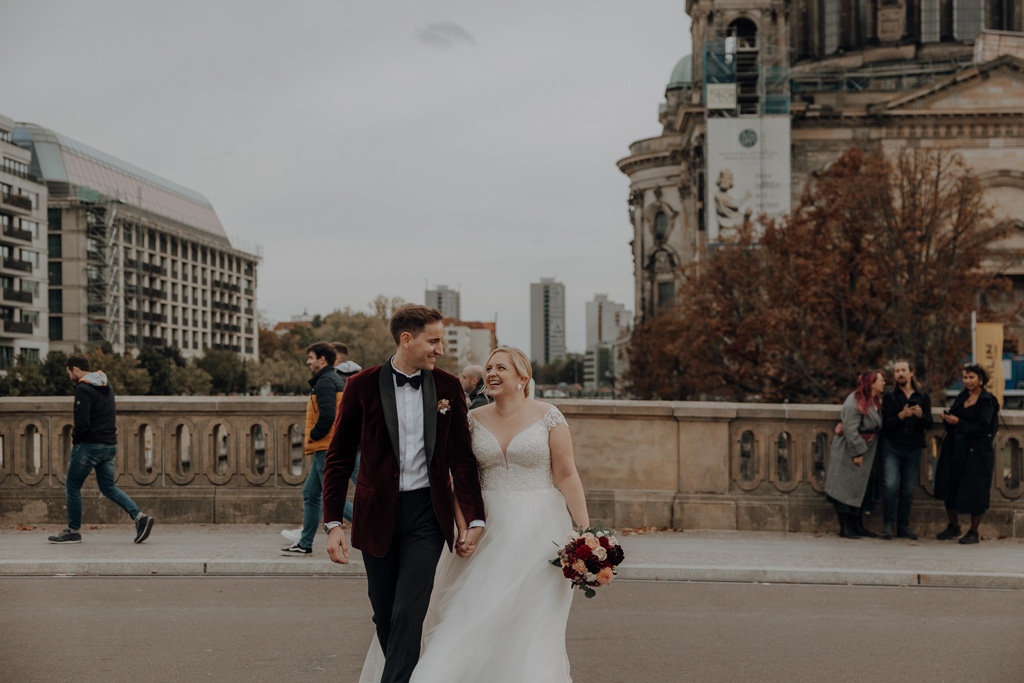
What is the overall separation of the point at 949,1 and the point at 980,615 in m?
77.7

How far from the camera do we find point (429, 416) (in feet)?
18.0

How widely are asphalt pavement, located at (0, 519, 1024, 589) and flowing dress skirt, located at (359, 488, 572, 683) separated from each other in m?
4.43

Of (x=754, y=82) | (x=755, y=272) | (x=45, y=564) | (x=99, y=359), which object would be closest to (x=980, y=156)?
(x=754, y=82)

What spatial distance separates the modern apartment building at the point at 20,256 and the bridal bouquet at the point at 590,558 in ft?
292

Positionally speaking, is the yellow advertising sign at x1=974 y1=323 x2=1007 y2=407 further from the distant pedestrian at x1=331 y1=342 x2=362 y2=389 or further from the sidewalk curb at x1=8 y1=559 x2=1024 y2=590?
the distant pedestrian at x1=331 y1=342 x2=362 y2=389

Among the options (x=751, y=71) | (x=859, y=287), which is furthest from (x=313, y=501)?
(x=751, y=71)

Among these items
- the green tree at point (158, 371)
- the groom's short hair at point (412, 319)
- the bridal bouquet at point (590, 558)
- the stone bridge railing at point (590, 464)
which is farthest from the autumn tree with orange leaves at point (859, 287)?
the green tree at point (158, 371)

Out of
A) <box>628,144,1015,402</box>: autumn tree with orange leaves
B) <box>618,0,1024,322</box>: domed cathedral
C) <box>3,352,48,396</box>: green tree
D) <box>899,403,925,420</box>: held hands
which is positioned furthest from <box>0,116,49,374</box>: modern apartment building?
<box>899,403,925,420</box>: held hands

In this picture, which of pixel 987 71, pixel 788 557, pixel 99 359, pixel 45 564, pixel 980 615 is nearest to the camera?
pixel 980 615

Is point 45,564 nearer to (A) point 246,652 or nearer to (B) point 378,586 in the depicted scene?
(A) point 246,652

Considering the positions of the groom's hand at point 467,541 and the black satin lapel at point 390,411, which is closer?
the black satin lapel at point 390,411

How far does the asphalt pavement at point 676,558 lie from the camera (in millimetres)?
10156

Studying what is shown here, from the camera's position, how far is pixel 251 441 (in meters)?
12.9

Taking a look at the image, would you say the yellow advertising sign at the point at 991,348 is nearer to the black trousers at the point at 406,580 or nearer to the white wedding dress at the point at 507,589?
the white wedding dress at the point at 507,589
